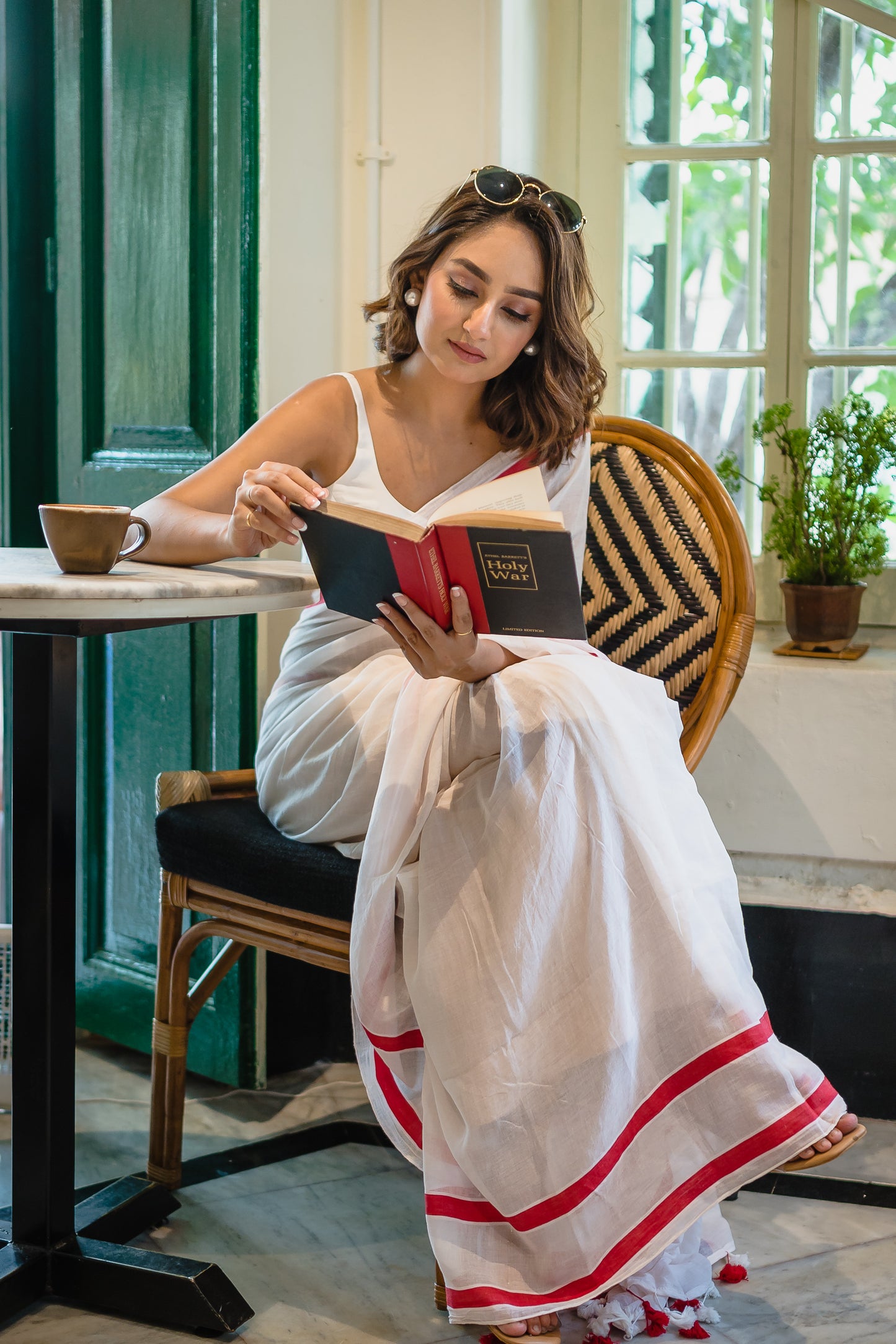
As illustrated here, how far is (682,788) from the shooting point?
1567 mm

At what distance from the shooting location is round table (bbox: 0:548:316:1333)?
1.52 m

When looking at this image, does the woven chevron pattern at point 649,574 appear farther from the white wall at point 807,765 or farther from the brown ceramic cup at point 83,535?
the brown ceramic cup at point 83,535

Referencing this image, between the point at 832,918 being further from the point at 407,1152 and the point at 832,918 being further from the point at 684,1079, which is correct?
the point at 407,1152

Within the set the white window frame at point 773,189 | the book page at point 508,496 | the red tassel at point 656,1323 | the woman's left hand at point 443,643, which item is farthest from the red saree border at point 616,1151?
the white window frame at point 773,189

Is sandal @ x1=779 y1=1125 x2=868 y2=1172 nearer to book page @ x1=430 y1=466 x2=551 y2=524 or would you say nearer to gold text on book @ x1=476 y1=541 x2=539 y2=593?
gold text on book @ x1=476 y1=541 x2=539 y2=593

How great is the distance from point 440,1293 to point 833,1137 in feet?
1.68

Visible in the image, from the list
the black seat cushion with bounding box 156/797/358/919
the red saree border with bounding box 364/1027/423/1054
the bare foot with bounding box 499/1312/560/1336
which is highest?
the black seat cushion with bounding box 156/797/358/919

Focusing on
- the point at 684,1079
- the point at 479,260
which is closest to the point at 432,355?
the point at 479,260

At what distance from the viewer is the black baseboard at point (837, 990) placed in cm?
213

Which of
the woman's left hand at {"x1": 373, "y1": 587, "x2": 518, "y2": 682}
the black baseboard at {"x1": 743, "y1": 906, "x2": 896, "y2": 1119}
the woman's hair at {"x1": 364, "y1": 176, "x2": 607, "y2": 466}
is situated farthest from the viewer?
the black baseboard at {"x1": 743, "y1": 906, "x2": 896, "y2": 1119}

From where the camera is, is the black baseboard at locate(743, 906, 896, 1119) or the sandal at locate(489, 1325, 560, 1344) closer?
the sandal at locate(489, 1325, 560, 1344)

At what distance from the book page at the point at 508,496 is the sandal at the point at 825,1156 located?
0.85 metres

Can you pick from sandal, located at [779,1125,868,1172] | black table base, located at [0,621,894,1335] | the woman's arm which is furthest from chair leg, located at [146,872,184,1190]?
sandal, located at [779,1125,868,1172]

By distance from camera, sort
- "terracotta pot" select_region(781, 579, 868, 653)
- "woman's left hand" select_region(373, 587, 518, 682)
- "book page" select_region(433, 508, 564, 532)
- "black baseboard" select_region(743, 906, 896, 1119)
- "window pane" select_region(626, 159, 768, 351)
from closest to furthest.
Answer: "book page" select_region(433, 508, 564, 532), "woman's left hand" select_region(373, 587, 518, 682), "black baseboard" select_region(743, 906, 896, 1119), "terracotta pot" select_region(781, 579, 868, 653), "window pane" select_region(626, 159, 768, 351)
